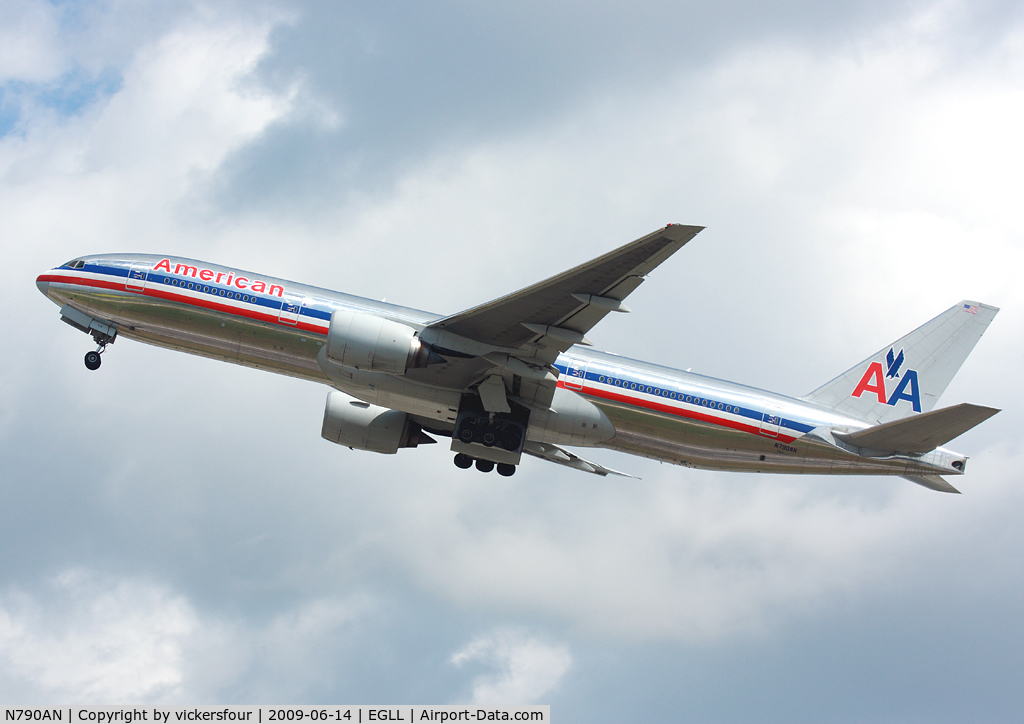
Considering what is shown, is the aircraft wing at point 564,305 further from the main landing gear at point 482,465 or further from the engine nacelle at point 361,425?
the engine nacelle at point 361,425

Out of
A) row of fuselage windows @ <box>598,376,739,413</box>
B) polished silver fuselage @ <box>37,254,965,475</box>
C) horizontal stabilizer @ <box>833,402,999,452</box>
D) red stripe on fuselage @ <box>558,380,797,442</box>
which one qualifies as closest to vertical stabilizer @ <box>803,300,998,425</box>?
polished silver fuselage @ <box>37,254,965,475</box>

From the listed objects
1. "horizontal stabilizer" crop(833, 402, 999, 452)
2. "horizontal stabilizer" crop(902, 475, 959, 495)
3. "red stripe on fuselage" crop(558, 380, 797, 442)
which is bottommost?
"horizontal stabilizer" crop(902, 475, 959, 495)

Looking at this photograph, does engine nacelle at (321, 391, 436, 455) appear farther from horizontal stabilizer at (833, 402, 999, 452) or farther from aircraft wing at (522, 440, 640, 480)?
horizontal stabilizer at (833, 402, 999, 452)

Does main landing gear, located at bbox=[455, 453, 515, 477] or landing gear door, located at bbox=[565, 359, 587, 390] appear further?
main landing gear, located at bbox=[455, 453, 515, 477]

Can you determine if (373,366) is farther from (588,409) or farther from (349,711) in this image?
(349,711)

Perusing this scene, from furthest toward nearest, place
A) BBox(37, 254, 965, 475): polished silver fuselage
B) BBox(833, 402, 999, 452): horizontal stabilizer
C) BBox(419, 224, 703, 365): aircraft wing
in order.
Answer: BBox(37, 254, 965, 475): polished silver fuselage < BBox(833, 402, 999, 452): horizontal stabilizer < BBox(419, 224, 703, 365): aircraft wing

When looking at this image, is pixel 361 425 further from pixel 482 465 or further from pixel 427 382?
pixel 427 382

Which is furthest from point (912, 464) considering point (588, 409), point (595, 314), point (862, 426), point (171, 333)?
point (171, 333)

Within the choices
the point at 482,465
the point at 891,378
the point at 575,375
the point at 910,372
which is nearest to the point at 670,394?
the point at 575,375

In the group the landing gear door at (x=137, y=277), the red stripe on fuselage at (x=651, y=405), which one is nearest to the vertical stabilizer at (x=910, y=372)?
the red stripe on fuselage at (x=651, y=405)
